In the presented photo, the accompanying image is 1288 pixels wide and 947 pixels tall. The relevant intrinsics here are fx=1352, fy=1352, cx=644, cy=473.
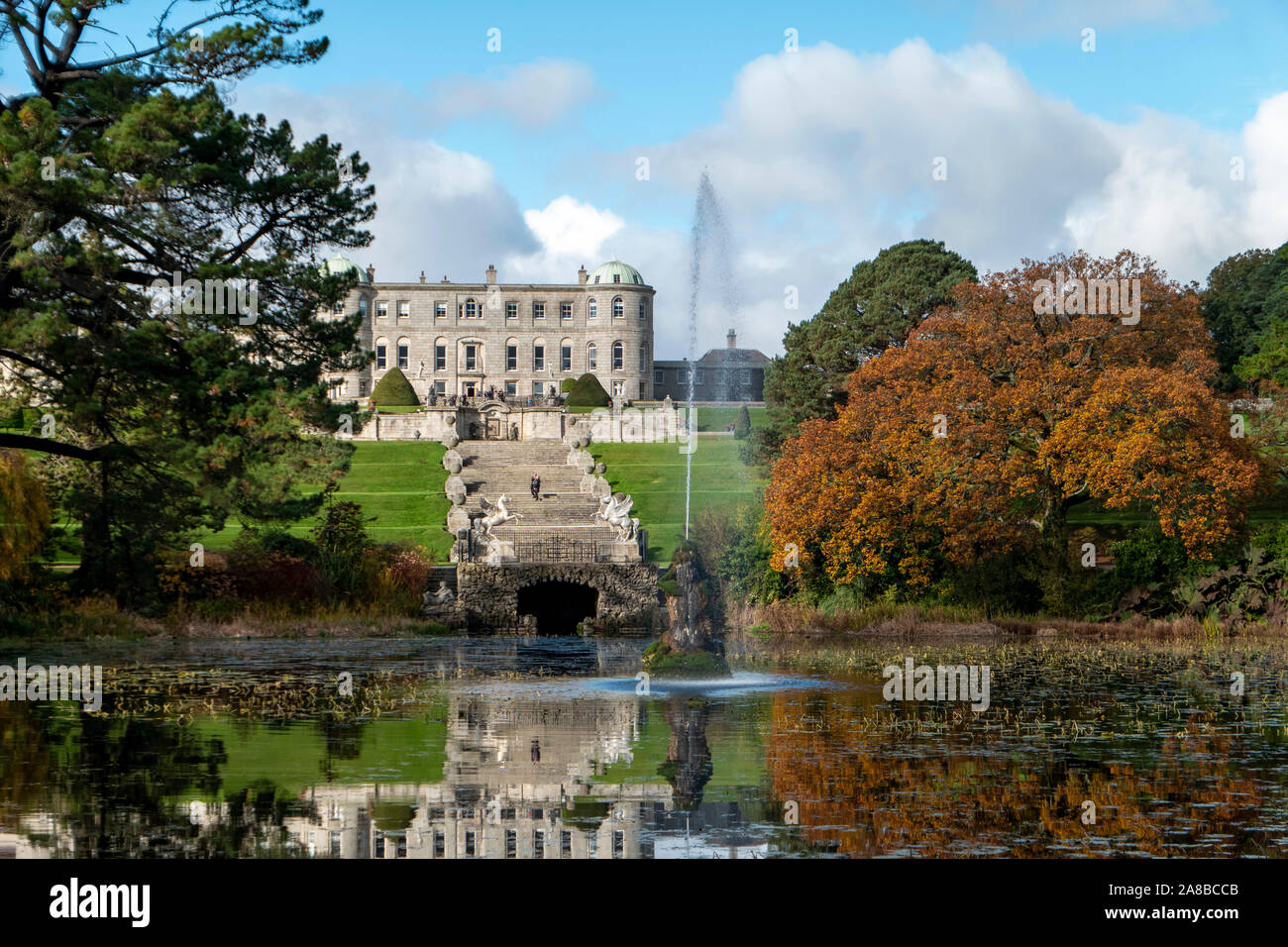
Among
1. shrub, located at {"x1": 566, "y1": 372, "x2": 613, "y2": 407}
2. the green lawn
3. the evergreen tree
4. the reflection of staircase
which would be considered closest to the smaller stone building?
shrub, located at {"x1": 566, "y1": 372, "x2": 613, "y2": 407}

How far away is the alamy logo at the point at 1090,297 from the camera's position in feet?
116

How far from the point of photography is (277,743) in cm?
1547

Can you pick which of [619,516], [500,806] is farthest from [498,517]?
[500,806]

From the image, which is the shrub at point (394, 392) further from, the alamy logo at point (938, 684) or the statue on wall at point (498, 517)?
the alamy logo at point (938, 684)

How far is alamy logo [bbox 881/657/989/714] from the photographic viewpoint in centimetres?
1975

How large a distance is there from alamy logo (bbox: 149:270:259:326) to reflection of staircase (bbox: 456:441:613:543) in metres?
13.5

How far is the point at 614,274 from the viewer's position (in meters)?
107

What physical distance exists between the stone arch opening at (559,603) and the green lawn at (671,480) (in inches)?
96.1

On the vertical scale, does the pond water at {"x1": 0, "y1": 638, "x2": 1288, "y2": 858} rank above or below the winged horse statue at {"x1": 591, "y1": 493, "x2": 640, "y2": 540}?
below
